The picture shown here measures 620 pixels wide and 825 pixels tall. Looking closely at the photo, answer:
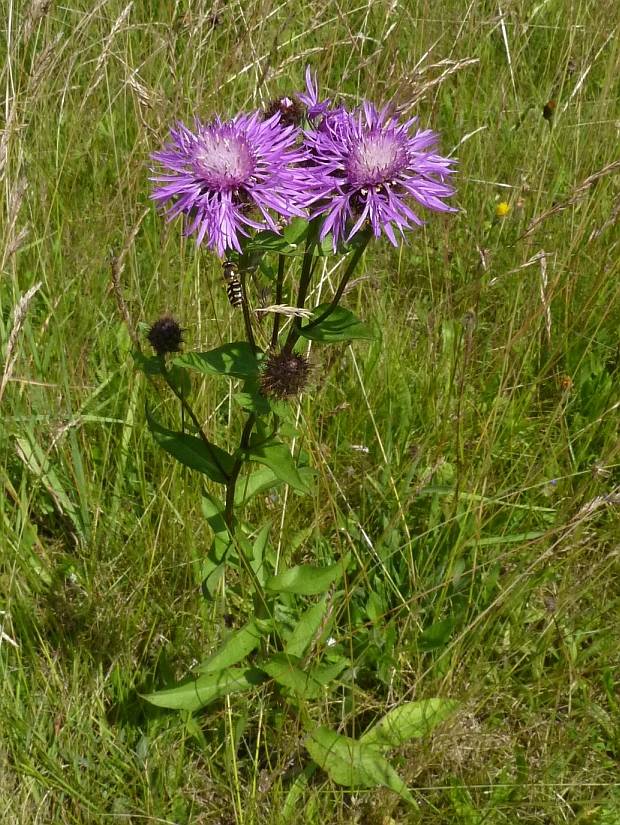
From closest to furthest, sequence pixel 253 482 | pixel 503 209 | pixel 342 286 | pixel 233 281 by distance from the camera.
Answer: pixel 342 286
pixel 233 281
pixel 253 482
pixel 503 209

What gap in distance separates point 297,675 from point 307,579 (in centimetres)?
19

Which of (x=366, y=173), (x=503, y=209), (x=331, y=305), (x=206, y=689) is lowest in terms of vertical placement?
(x=206, y=689)

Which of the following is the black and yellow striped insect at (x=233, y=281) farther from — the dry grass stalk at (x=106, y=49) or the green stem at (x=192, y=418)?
the dry grass stalk at (x=106, y=49)

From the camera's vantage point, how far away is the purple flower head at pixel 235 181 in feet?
4.48

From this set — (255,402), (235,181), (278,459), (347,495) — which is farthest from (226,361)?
(347,495)

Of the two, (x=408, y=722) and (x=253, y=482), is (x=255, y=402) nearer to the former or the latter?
(x=253, y=482)

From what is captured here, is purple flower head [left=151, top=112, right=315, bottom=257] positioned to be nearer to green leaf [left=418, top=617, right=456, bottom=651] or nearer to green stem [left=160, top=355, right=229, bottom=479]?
green stem [left=160, top=355, right=229, bottom=479]

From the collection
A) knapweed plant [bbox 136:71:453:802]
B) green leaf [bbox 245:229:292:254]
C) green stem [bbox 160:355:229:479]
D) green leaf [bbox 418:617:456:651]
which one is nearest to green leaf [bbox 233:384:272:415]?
knapweed plant [bbox 136:71:453:802]

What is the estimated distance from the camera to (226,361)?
1435 millimetres

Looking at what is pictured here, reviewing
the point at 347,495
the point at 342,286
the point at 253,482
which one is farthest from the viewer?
the point at 347,495

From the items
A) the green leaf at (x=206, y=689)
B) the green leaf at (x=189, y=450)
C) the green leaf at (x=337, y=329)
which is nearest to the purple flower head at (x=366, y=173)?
the green leaf at (x=337, y=329)

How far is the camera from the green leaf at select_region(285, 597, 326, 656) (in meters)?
1.67

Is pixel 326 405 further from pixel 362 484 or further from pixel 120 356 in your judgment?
pixel 120 356

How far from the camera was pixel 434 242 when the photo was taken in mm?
2645
